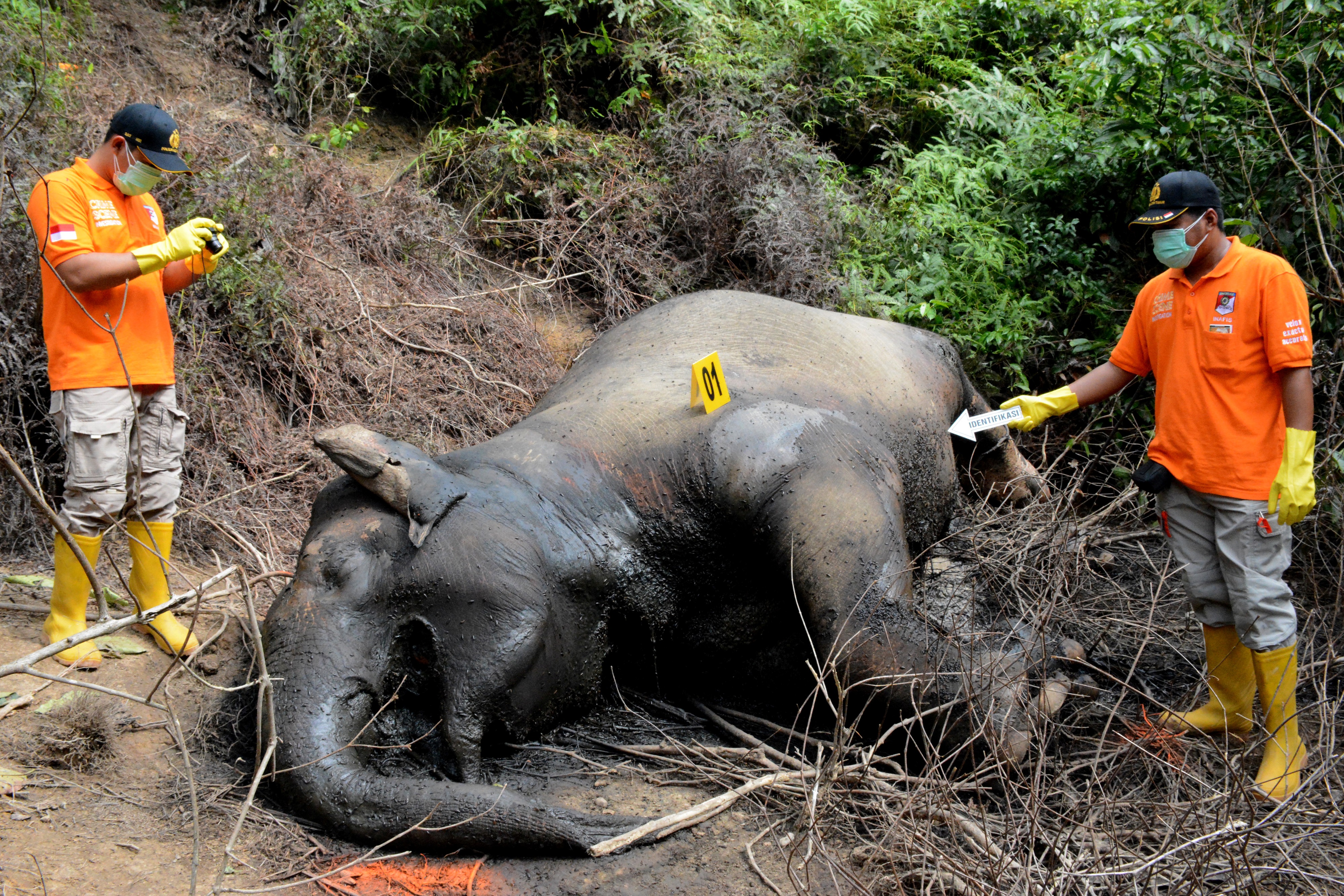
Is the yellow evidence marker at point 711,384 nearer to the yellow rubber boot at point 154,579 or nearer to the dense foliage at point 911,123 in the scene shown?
the yellow rubber boot at point 154,579

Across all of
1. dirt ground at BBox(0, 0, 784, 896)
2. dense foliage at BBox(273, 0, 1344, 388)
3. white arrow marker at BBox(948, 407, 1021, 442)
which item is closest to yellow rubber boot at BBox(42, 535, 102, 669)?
dirt ground at BBox(0, 0, 784, 896)

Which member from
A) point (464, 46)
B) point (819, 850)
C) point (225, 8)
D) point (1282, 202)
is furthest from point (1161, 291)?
point (225, 8)

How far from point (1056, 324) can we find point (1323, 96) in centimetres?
192

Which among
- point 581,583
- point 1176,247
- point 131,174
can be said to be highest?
point 131,174

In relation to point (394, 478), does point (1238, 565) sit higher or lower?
lower

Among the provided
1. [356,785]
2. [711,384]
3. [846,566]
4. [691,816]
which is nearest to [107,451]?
[356,785]

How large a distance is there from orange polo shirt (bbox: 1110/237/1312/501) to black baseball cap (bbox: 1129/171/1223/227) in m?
0.20

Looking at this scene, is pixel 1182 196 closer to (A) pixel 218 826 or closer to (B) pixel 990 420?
(B) pixel 990 420

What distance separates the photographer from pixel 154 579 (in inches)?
175

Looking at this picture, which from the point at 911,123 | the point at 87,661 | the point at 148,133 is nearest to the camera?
the point at 87,661

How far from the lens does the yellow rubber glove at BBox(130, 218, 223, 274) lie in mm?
Result: 4098

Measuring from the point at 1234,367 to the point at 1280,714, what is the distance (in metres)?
1.25

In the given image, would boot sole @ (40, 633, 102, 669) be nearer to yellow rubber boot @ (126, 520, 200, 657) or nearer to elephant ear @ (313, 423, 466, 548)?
yellow rubber boot @ (126, 520, 200, 657)

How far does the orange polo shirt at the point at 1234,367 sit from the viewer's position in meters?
3.67
